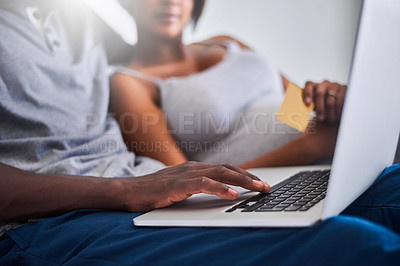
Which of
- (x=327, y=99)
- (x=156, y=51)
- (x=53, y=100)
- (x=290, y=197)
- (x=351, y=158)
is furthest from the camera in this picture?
(x=156, y=51)


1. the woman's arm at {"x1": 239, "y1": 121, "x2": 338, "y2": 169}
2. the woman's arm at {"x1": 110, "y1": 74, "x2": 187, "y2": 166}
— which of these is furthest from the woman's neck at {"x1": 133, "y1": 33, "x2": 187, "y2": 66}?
the woman's arm at {"x1": 239, "y1": 121, "x2": 338, "y2": 169}

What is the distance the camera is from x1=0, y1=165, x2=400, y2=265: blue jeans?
0.50 m

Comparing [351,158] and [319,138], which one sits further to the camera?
[319,138]

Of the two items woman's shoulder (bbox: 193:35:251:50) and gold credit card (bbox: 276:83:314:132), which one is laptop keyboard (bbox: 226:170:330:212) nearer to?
gold credit card (bbox: 276:83:314:132)

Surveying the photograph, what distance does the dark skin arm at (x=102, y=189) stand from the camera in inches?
28.2

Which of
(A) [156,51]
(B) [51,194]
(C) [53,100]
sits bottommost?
(B) [51,194]

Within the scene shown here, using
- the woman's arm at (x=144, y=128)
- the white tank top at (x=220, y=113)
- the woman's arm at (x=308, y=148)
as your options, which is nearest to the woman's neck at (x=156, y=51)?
the white tank top at (x=220, y=113)

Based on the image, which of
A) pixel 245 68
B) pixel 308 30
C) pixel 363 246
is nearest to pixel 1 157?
pixel 363 246

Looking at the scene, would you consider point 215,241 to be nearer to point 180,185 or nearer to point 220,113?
point 180,185

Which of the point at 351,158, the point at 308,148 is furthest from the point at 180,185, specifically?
the point at 308,148

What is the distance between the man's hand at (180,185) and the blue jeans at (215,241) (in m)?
0.04

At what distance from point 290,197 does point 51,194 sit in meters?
0.42

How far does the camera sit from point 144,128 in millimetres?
1301

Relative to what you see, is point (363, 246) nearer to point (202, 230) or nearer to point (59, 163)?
point (202, 230)
